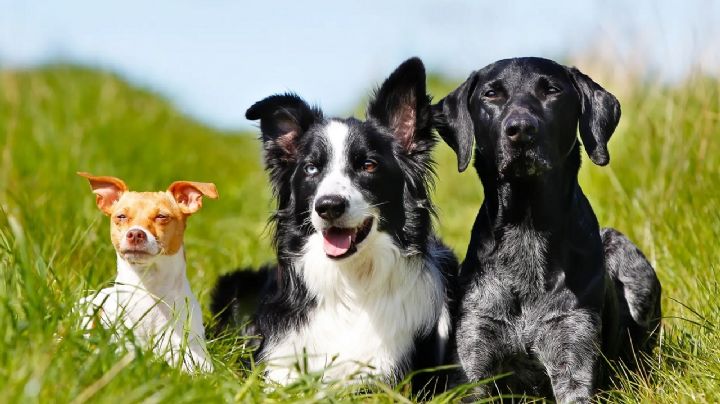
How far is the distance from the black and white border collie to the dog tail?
542 millimetres

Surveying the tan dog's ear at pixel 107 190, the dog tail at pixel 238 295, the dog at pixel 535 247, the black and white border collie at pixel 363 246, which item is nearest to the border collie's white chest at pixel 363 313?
the black and white border collie at pixel 363 246

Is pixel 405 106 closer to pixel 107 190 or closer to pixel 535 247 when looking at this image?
pixel 535 247

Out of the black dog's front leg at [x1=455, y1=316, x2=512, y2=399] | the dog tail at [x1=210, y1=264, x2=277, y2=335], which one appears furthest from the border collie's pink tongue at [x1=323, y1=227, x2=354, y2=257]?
the dog tail at [x1=210, y1=264, x2=277, y2=335]

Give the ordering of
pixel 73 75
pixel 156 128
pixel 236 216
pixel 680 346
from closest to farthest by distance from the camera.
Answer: pixel 680 346, pixel 236 216, pixel 156 128, pixel 73 75

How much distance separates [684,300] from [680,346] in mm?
786

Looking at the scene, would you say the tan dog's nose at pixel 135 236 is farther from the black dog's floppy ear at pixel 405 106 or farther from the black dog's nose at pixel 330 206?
the black dog's floppy ear at pixel 405 106

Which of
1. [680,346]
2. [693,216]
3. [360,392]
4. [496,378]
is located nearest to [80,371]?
[360,392]

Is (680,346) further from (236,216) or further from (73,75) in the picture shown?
(73,75)

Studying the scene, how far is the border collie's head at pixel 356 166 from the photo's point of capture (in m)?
4.10

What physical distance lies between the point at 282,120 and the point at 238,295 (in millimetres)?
1181

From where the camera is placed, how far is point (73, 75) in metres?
12.1

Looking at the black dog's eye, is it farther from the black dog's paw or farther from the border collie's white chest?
the black dog's paw

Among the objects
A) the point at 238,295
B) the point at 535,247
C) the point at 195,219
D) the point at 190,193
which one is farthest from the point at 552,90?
the point at 195,219

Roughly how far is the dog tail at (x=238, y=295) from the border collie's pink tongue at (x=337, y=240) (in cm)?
93
